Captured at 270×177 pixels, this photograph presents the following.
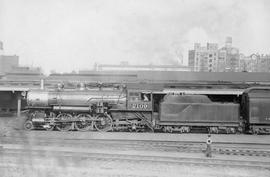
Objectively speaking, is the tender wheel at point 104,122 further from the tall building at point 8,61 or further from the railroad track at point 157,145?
the tall building at point 8,61

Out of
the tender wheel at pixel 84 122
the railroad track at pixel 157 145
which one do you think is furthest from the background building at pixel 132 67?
the railroad track at pixel 157 145

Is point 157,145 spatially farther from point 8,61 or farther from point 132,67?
point 132,67

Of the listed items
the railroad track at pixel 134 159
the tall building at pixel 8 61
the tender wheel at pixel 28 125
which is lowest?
the railroad track at pixel 134 159

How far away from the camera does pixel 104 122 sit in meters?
18.2

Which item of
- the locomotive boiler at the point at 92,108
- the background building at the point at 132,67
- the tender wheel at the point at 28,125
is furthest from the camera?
the background building at the point at 132,67

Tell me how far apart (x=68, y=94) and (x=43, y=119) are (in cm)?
205

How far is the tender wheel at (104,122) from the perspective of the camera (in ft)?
59.6

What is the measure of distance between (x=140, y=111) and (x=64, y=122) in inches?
173

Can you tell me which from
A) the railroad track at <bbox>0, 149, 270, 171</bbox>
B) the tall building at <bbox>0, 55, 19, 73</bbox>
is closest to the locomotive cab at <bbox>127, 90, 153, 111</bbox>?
the railroad track at <bbox>0, 149, 270, 171</bbox>

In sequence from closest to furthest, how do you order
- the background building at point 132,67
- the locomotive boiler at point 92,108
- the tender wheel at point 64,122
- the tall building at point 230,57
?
the locomotive boiler at point 92,108 < the tender wheel at point 64,122 < the background building at point 132,67 < the tall building at point 230,57

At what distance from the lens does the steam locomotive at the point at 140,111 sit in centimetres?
1781

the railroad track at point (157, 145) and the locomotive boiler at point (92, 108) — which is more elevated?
the locomotive boiler at point (92, 108)

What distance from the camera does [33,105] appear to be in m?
18.4

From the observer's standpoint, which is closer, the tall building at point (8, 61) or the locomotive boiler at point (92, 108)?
the locomotive boiler at point (92, 108)
